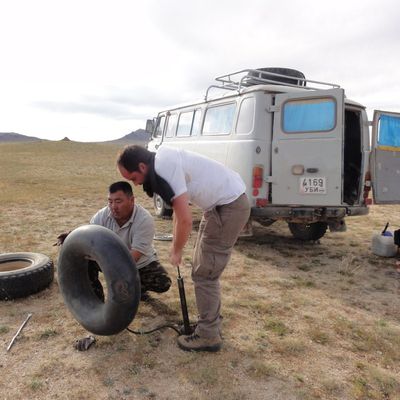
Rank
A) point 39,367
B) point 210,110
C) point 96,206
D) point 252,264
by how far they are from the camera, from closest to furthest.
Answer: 1. point 39,367
2. point 252,264
3. point 210,110
4. point 96,206

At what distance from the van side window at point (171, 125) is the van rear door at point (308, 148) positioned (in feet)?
11.2

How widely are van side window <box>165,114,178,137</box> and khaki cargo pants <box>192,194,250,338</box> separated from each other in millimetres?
5860

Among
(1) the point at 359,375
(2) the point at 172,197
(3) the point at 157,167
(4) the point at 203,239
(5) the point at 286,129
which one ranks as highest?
(5) the point at 286,129

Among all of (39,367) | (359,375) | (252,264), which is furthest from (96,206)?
(359,375)

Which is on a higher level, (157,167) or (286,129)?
(286,129)

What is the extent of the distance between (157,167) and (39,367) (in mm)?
1705

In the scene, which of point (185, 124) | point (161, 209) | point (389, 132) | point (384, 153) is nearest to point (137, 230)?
point (384, 153)

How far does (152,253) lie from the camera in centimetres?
Result: 384

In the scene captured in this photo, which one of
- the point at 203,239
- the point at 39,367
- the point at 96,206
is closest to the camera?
the point at 39,367

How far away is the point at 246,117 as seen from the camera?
5832mm

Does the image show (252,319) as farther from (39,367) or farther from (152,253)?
(39,367)

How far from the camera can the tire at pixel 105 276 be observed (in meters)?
2.81

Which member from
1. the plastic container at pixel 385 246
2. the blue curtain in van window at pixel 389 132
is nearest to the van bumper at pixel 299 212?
Answer: the plastic container at pixel 385 246

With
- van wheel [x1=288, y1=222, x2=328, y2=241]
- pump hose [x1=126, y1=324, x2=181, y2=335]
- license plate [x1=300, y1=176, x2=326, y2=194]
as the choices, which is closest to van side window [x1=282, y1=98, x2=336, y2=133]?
license plate [x1=300, y1=176, x2=326, y2=194]
